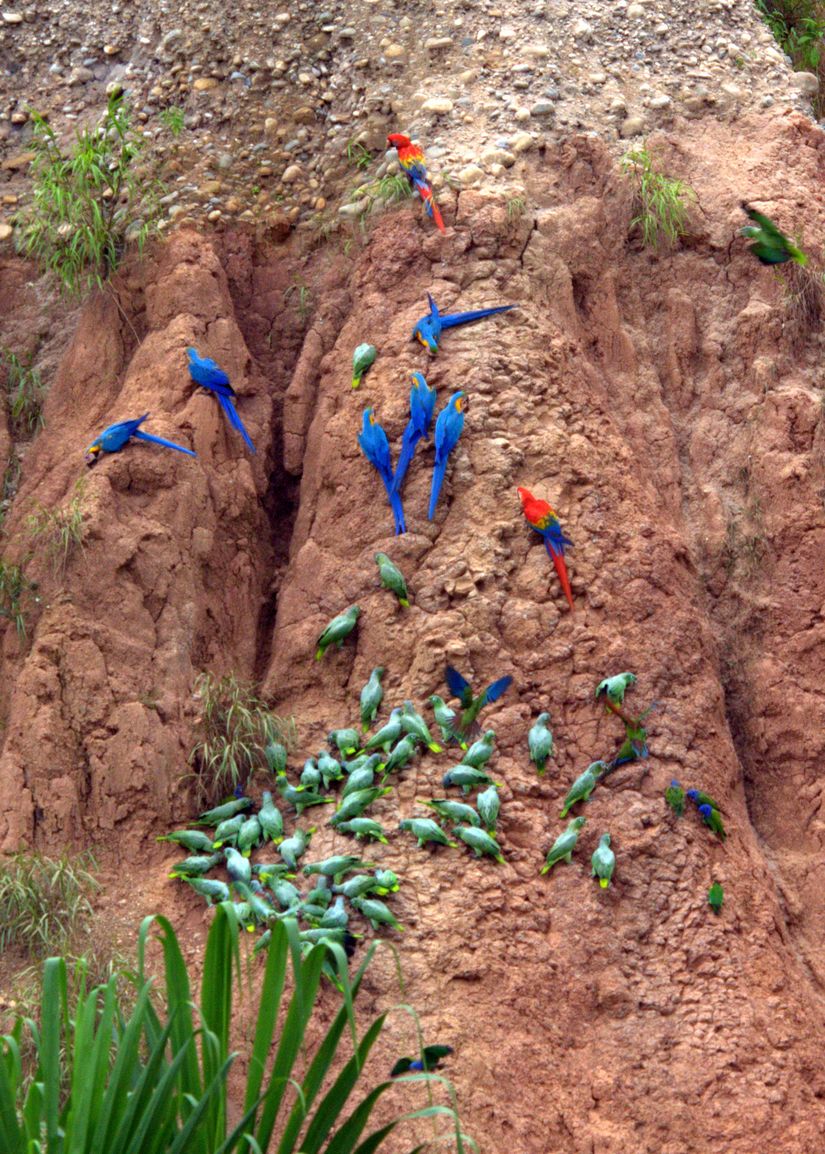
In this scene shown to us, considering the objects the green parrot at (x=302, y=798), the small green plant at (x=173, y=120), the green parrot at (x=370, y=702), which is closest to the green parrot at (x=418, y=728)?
the green parrot at (x=370, y=702)

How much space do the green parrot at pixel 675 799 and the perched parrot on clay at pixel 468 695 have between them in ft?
2.16

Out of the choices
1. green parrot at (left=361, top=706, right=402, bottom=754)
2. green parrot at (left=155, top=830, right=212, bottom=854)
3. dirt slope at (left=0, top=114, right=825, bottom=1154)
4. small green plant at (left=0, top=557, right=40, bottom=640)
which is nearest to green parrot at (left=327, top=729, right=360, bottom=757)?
green parrot at (left=361, top=706, right=402, bottom=754)

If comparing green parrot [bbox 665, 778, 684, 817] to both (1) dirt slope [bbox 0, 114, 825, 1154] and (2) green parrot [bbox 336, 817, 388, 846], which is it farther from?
(2) green parrot [bbox 336, 817, 388, 846]

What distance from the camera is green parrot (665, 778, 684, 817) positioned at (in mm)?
4957

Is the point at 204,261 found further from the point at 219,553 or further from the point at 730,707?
the point at 730,707

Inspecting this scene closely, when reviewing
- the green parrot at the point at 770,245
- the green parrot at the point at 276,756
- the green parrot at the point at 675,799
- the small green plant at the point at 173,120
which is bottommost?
the green parrot at the point at 675,799

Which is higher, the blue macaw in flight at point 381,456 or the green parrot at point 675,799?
the blue macaw in flight at point 381,456

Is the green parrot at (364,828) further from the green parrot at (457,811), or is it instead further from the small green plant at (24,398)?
the small green plant at (24,398)

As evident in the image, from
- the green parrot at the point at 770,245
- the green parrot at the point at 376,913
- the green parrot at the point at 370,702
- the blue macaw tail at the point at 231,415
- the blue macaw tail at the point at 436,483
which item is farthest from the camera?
the green parrot at the point at 770,245

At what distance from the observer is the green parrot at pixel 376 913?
4535 mm

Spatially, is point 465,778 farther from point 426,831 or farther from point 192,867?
point 192,867

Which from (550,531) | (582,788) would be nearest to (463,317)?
(550,531)

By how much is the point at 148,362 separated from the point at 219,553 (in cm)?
Answer: 85

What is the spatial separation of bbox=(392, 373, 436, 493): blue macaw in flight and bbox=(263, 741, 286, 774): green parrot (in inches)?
41.3
